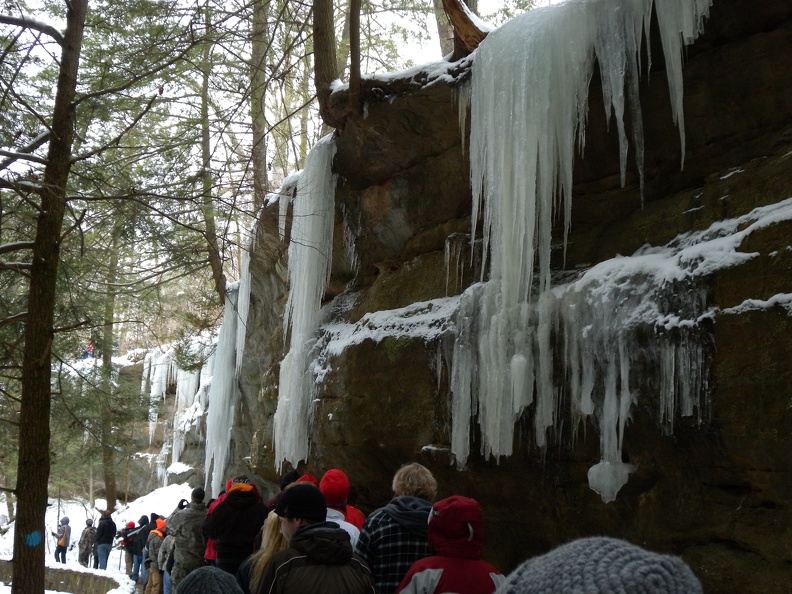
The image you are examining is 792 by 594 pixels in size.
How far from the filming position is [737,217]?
522 centimetres

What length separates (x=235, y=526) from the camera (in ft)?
16.8

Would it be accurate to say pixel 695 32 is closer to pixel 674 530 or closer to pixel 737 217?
pixel 737 217

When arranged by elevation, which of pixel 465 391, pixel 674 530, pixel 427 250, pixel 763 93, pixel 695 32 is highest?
pixel 695 32

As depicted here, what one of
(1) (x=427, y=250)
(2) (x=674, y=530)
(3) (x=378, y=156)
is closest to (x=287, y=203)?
(3) (x=378, y=156)

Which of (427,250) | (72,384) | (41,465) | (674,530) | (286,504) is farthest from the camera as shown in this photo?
(72,384)

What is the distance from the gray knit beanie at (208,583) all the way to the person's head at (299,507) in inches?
39.7

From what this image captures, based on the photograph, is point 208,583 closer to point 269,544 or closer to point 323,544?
point 323,544

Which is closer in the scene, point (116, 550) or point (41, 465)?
point (41, 465)

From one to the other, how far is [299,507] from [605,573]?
2497mm

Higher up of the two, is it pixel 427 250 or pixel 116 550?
pixel 427 250

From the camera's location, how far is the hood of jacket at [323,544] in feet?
9.33

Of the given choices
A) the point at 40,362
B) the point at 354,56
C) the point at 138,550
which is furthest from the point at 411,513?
the point at 138,550

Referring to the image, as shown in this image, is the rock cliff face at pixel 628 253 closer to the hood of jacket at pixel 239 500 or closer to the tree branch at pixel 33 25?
the hood of jacket at pixel 239 500

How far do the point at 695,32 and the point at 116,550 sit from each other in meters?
20.6
